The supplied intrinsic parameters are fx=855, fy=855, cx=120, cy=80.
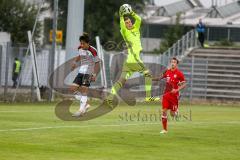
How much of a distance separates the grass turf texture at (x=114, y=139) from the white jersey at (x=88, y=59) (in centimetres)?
144

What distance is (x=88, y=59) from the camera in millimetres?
24125

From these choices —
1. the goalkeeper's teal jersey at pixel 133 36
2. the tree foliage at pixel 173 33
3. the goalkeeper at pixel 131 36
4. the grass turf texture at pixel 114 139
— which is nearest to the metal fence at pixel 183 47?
the goalkeeper at pixel 131 36

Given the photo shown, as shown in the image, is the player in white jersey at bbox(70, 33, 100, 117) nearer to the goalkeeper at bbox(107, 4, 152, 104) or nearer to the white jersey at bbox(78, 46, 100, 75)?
the white jersey at bbox(78, 46, 100, 75)

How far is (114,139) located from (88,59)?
5.98m

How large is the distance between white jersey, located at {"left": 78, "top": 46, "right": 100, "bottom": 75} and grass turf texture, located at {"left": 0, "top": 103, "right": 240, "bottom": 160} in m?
1.44

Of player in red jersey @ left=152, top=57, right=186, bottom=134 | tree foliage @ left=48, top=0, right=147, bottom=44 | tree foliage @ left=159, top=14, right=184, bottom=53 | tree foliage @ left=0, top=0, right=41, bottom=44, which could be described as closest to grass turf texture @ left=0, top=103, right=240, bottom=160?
player in red jersey @ left=152, top=57, right=186, bottom=134

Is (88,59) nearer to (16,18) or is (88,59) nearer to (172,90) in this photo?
(172,90)

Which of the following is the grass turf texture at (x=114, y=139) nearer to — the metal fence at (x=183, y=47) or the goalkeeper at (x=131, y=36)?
the goalkeeper at (x=131, y=36)

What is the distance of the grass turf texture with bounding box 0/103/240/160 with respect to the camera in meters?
15.9

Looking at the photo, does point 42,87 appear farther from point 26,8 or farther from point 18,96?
point 26,8

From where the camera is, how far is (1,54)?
121ft

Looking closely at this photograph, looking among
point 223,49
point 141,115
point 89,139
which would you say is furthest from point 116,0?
point 89,139

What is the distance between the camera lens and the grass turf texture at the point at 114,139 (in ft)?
52.2

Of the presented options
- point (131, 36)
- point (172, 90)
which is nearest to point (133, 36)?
point (131, 36)
